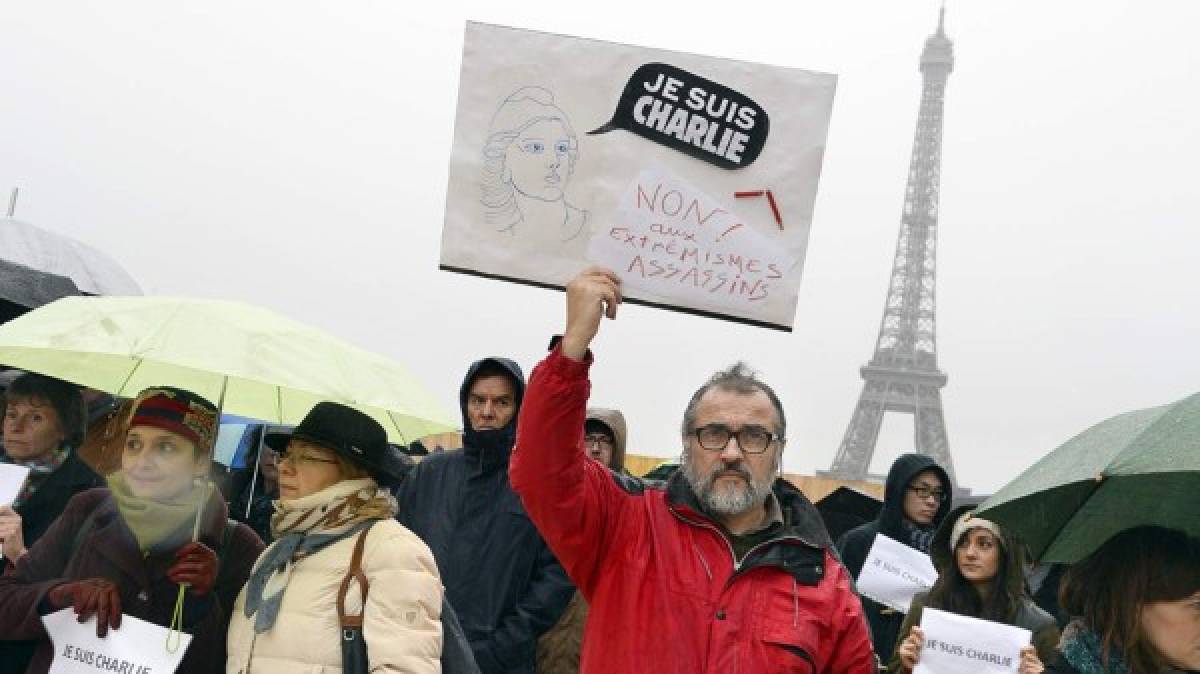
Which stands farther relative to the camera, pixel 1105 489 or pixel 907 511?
pixel 907 511

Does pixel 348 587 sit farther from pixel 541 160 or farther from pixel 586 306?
pixel 541 160

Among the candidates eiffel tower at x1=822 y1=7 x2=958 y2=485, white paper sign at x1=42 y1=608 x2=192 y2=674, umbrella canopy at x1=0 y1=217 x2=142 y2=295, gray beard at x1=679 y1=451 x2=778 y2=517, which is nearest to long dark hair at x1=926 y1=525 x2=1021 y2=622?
gray beard at x1=679 y1=451 x2=778 y2=517

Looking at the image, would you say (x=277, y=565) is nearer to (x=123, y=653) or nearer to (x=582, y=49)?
(x=123, y=653)

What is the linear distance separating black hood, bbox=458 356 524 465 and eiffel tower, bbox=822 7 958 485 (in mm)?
47565

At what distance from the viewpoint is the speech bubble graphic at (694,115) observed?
3.52 m

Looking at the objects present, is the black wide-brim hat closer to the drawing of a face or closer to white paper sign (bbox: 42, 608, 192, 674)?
white paper sign (bbox: 42, 608, 192, 674)


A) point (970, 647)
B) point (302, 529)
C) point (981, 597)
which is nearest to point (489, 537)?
point (302, 529)

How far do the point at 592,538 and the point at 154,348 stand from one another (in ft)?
6.38

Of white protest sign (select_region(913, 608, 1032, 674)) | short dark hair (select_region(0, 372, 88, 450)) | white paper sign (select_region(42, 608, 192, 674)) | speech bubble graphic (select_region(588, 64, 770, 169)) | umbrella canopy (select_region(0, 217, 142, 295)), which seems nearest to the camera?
speech bubble graphic (select_region(588, 64, 770, 169))

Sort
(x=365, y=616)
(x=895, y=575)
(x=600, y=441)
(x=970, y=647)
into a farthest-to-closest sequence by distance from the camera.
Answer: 1. (x=600, y=441)
2. (x=895, y=575)
3. (x=970, y=647)
4. (x=365, y=616)

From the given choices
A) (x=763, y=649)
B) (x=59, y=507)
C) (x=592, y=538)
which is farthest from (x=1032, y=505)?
(x=59, y=507)

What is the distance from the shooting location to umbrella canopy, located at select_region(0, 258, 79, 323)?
23.7 ft

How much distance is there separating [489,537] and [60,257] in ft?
18.5

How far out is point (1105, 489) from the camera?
135 inches
